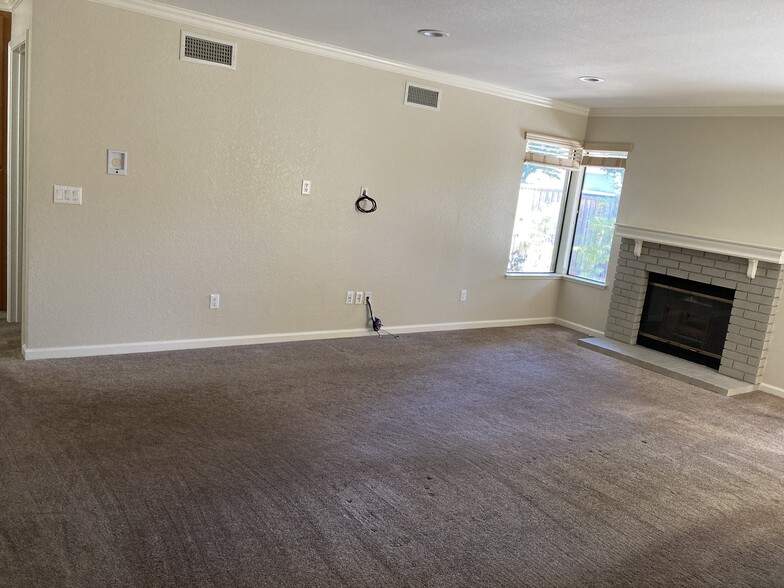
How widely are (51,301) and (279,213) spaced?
173cm

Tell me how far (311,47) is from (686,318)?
4.13 metres

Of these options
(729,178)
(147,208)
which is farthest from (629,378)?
(147,208)

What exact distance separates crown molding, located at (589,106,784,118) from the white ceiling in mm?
75

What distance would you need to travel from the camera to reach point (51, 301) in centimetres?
411

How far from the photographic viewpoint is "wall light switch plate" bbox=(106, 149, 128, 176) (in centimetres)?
413

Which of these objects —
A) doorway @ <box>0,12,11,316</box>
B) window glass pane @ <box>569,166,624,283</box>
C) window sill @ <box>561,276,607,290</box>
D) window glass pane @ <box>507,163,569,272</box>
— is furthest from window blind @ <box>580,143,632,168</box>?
doorway @ <box>0,12,11,316</box>

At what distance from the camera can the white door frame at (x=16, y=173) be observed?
4.44 meters

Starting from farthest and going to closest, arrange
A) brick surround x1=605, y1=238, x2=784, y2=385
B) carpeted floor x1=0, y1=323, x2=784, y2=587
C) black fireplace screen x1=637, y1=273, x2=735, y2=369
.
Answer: black fireplace screen x1=637, y1=273, x2=735, y2=369, brick surround x1=605, y1=238, x2=784, y2=385, carpeted floor x1=0, y1=323, x2=784, y2=587

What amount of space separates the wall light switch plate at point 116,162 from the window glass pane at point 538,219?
3.87 m

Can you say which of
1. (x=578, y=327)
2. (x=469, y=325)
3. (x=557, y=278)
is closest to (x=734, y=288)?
(x=578, y=327)

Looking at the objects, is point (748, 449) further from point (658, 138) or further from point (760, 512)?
point (658, 138)

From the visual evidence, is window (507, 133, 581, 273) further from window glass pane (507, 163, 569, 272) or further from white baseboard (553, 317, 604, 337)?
white baseboard (553, 317, 604, 337)

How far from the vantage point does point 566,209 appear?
6.86 metres

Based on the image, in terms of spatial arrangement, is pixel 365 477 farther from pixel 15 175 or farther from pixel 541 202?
pixel 541 202
